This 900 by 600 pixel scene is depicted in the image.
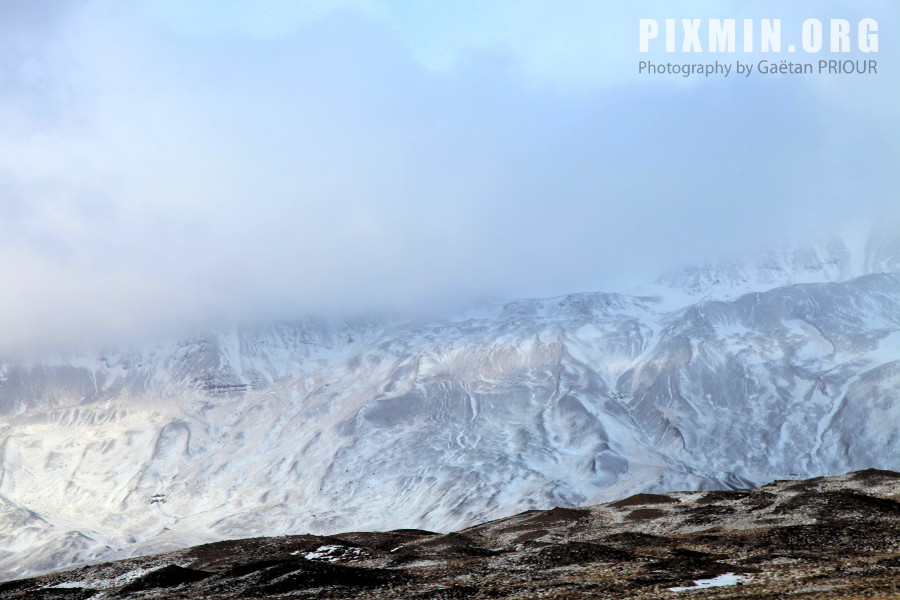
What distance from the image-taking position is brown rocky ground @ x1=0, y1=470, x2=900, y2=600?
4553 cm

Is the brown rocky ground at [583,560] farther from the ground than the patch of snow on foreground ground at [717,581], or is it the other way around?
the patch of snow on foreground ground at [717,581]

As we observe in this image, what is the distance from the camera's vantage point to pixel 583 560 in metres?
60.6

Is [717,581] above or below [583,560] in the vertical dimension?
above

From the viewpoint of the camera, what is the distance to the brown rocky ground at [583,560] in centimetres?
4553

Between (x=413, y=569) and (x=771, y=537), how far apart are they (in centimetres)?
2963

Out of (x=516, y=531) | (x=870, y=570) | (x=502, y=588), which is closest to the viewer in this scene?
(x=870, y=570)

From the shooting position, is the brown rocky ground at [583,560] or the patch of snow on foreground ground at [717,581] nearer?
the patch of snow on foreground ground at [717,581]

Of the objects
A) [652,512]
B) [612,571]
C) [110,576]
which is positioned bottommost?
[652,512]

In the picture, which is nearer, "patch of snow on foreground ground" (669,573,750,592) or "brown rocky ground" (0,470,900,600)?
"patch of snow on foreground ground" (669,573,750,592)

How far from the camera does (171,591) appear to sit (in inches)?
2420

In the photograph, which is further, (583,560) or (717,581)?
(583,560)

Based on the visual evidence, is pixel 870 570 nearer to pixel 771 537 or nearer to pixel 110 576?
pixel 771 537

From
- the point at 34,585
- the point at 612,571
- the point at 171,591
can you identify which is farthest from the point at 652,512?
the point at 34,585

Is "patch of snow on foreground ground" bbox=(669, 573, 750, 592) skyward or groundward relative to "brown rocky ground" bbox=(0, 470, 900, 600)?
skyward
